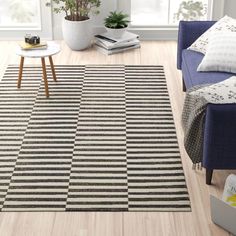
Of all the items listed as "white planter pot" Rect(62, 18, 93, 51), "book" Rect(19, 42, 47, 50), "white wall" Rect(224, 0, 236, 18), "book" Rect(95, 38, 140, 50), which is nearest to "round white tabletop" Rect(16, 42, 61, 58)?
"book" Rect(19, 42, 47, 50)

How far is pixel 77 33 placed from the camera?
5992 millimetres

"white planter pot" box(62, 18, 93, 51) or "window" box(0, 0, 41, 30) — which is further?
"window" box(0, 0, 41, 30)

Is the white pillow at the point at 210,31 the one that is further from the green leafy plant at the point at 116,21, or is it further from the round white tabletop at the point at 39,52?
the green leafy plant at the point at 116,21

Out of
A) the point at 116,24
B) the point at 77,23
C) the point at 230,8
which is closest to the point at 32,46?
the point at 77,23

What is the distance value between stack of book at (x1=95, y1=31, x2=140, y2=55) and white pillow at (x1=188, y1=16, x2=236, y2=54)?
1.19 meters

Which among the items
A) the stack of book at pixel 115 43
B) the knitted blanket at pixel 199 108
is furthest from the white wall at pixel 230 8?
the knitted blanket at pixel 199 108

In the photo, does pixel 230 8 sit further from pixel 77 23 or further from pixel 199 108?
pixel 199 108

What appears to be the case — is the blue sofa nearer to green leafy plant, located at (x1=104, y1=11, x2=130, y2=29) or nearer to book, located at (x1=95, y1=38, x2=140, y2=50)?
book, located at (x1=95, y1=38, x2=140, y2=50)

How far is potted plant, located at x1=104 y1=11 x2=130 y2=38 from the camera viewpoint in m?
6.08

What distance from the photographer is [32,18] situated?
20.9 feet

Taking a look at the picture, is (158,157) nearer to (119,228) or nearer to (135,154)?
(135,154)

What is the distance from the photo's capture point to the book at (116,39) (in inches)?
239

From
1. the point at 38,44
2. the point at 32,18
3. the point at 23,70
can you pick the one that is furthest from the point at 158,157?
the point at 32,18

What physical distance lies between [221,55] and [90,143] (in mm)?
1185
